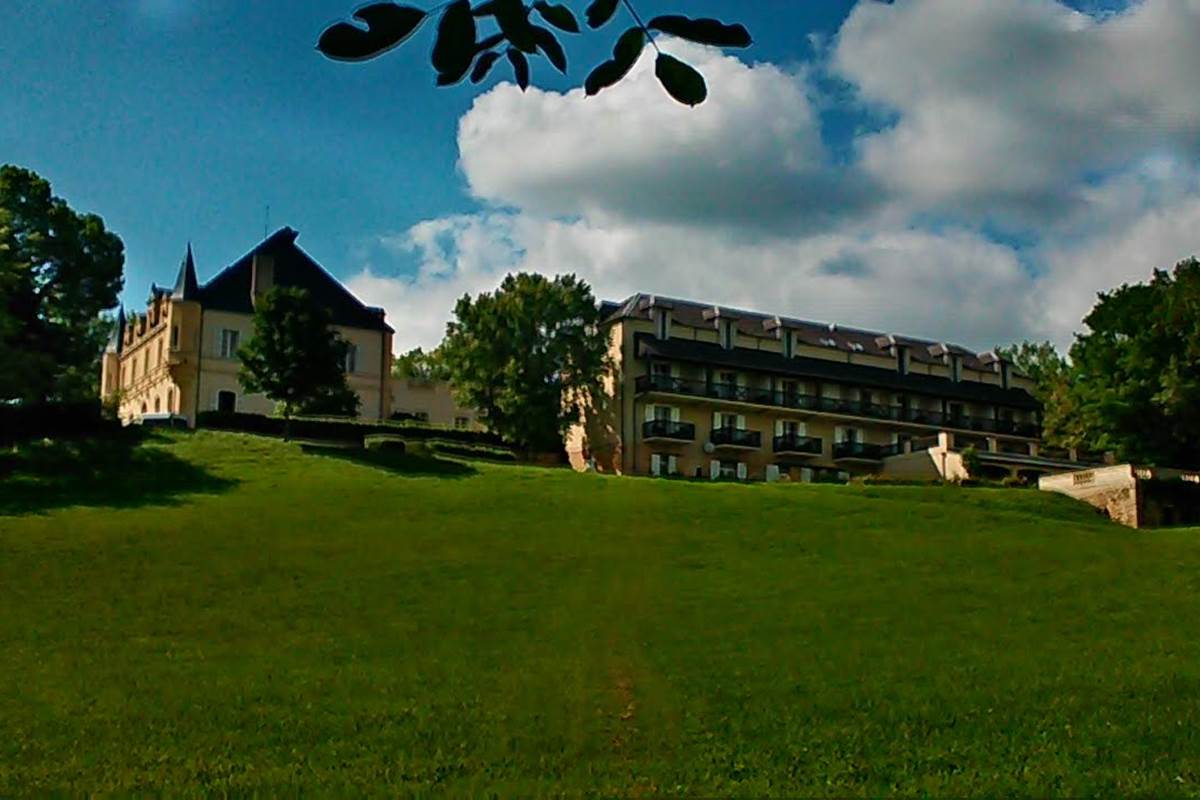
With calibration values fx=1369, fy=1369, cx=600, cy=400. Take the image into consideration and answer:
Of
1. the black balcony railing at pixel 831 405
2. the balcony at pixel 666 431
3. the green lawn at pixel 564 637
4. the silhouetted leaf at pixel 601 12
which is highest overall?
the black balcony railing at pixel 831 405

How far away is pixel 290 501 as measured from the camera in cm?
4331

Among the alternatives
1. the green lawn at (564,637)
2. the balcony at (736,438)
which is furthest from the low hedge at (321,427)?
the balcony at (736,438)

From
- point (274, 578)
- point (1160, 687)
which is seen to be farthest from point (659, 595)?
point (1160, 687)

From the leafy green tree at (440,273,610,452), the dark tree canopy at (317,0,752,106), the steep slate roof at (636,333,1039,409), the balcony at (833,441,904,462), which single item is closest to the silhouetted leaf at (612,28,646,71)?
the dark tree canopy at (317,0,752,106)

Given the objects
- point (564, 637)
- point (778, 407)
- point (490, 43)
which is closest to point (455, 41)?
point (490, 43)

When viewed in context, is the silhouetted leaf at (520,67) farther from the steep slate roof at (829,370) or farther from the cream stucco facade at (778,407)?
the steep slate roof at (829,370)

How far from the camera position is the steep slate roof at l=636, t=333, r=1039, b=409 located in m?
74.0

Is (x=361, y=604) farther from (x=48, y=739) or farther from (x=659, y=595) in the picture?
(x=48, y=739)

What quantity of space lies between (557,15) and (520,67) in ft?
0.72

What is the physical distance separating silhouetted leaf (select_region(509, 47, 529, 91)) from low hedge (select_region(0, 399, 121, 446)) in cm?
5204

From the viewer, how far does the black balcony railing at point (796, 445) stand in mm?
75062

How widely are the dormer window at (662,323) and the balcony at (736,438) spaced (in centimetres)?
589

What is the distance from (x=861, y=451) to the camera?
253 ft

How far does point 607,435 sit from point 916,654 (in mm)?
48038
